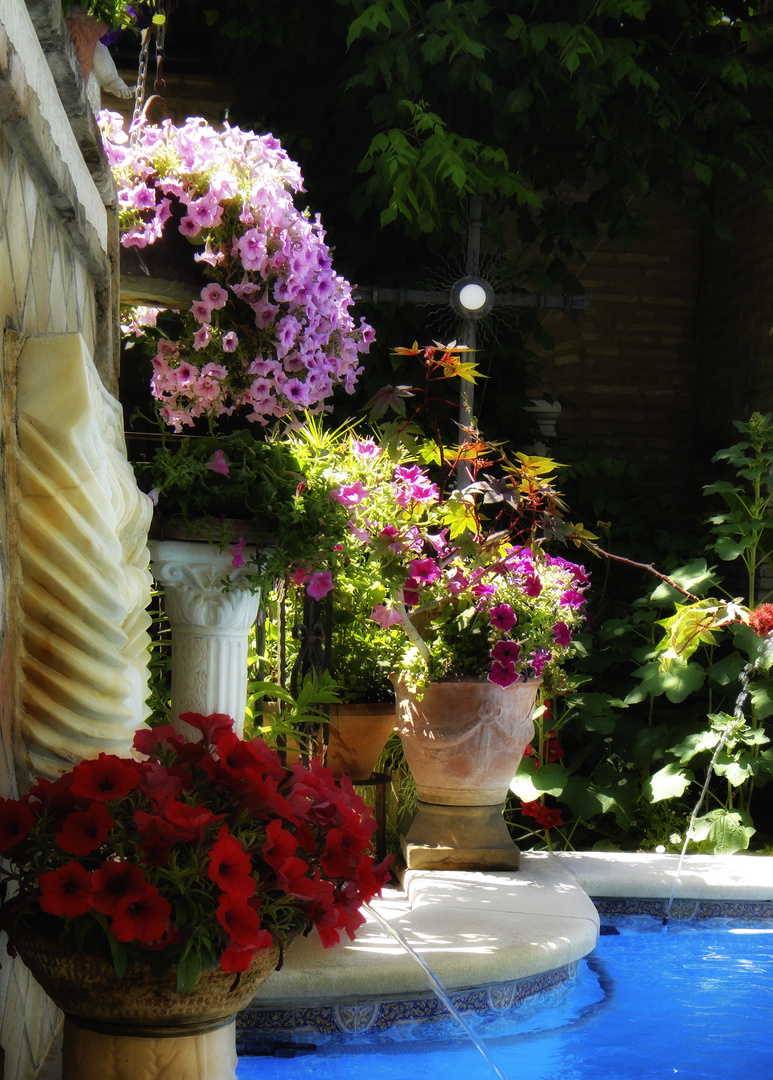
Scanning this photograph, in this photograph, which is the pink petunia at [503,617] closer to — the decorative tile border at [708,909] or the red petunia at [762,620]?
the decorative tile border at [708,909]

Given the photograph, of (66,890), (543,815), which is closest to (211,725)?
(66,890)

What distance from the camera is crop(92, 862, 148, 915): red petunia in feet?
3.89

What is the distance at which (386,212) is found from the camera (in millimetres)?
5160

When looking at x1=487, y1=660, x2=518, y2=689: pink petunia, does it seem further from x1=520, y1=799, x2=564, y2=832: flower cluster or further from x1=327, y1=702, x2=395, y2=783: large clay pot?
x1=520, y1=799, x2=564, y2=832: flower cluster

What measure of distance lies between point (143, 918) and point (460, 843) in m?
2.52

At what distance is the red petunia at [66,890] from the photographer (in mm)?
1182

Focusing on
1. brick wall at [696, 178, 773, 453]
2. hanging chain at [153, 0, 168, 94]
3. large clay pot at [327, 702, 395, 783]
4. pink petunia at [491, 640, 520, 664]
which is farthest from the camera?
brick wall at [696, 178, 773, 453]

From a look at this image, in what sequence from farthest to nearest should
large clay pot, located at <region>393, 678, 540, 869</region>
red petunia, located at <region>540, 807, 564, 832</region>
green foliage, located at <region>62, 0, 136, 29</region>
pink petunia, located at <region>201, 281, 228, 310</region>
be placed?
red petunia, located at <region>540, 807, 564, 832</region>, large clay pot, located at <region>393, 678, 540, 869</region>, pink petunia, located at <region>201, 281, 228, 310</region>, green foliage, located at <region>62, 0, 136, 29</region>

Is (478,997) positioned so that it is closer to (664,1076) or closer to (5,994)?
(664,1076)

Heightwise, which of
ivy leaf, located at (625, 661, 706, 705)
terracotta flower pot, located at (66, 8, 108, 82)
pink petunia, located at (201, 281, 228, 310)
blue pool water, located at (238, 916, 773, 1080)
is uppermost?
terracotta flower pot, located at (66, 8, 108, 82)

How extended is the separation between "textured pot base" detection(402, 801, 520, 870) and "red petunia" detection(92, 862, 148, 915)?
2483 millimetres

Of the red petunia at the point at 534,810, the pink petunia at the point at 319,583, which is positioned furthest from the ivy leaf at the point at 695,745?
the pink petunia at the point at 319,583

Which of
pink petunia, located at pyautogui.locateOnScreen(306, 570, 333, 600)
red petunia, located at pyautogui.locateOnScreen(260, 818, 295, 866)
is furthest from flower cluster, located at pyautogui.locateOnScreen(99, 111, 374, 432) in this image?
red petunia, located at pyautogui.locateOnScreen(260, 818, 295, 866)

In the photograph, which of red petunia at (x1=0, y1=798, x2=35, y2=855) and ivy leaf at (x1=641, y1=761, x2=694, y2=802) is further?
ivy leaf at (x1=641, y1=761, x2=694, y2=802)
